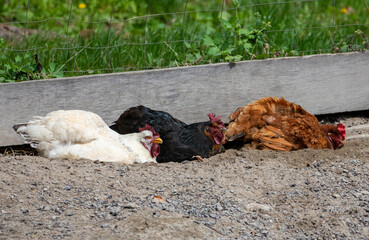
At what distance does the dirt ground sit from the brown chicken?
0.67ft

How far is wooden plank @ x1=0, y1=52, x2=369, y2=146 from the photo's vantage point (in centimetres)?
418

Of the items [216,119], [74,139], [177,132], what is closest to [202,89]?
[216,119]

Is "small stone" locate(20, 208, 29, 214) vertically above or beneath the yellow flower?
beneath

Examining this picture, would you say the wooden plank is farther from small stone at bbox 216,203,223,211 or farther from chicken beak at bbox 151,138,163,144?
small stone at bbox 216,203,223,211

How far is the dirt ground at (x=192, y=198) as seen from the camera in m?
2.72

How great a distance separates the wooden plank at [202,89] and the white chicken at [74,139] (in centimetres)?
29

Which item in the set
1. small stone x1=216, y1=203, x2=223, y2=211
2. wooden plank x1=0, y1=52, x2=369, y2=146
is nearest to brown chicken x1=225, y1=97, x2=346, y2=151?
wooden plank x1=0, y1=52, x2=369, y2=146

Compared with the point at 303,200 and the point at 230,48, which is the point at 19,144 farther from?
the point at 303,200

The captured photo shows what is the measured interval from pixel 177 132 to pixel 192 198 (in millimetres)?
1123

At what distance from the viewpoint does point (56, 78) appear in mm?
4215

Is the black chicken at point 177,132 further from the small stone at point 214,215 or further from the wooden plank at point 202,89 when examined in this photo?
the small stone at point 214,215

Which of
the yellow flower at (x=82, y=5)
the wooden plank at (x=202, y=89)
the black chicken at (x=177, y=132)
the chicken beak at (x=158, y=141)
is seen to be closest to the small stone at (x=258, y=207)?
the black chicken at (x=177, y=132)

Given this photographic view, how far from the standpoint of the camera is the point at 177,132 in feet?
13.8

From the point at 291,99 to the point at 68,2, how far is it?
3757 millimetres
